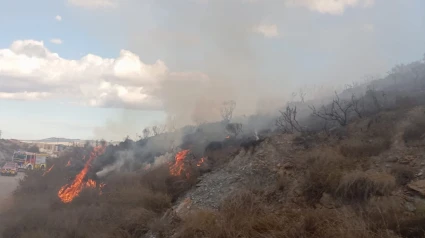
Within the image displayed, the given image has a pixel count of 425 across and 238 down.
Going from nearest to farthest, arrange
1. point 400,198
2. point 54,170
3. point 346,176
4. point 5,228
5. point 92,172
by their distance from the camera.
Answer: point 400,198
point 346,176
point 5,228
point 92,172
point 54,170

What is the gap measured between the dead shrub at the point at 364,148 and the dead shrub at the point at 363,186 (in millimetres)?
2360

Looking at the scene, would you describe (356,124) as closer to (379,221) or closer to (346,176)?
(346,176)

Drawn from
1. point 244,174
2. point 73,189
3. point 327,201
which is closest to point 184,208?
point 244,174

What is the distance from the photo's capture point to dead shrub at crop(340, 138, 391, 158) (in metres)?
11.6

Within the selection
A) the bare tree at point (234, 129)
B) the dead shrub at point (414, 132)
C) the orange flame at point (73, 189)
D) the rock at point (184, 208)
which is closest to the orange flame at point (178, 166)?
the rock at point (184, 208)

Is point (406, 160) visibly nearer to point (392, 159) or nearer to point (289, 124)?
point (392, 159)

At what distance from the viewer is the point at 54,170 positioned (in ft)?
A: 86.8

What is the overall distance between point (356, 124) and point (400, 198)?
726 cm

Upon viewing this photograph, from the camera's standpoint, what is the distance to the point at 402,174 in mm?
9602

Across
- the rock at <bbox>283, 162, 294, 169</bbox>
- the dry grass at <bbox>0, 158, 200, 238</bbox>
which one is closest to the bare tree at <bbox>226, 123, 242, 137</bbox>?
the dry grass at <bbox>0, 158, 200, 238</bbox>

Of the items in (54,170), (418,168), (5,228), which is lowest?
(5,228)

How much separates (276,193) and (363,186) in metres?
2.65

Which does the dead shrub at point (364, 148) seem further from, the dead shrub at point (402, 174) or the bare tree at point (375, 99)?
the bare tree at point (375, 99)

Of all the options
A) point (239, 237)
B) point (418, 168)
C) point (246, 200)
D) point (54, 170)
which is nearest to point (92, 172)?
point (54, 170)
